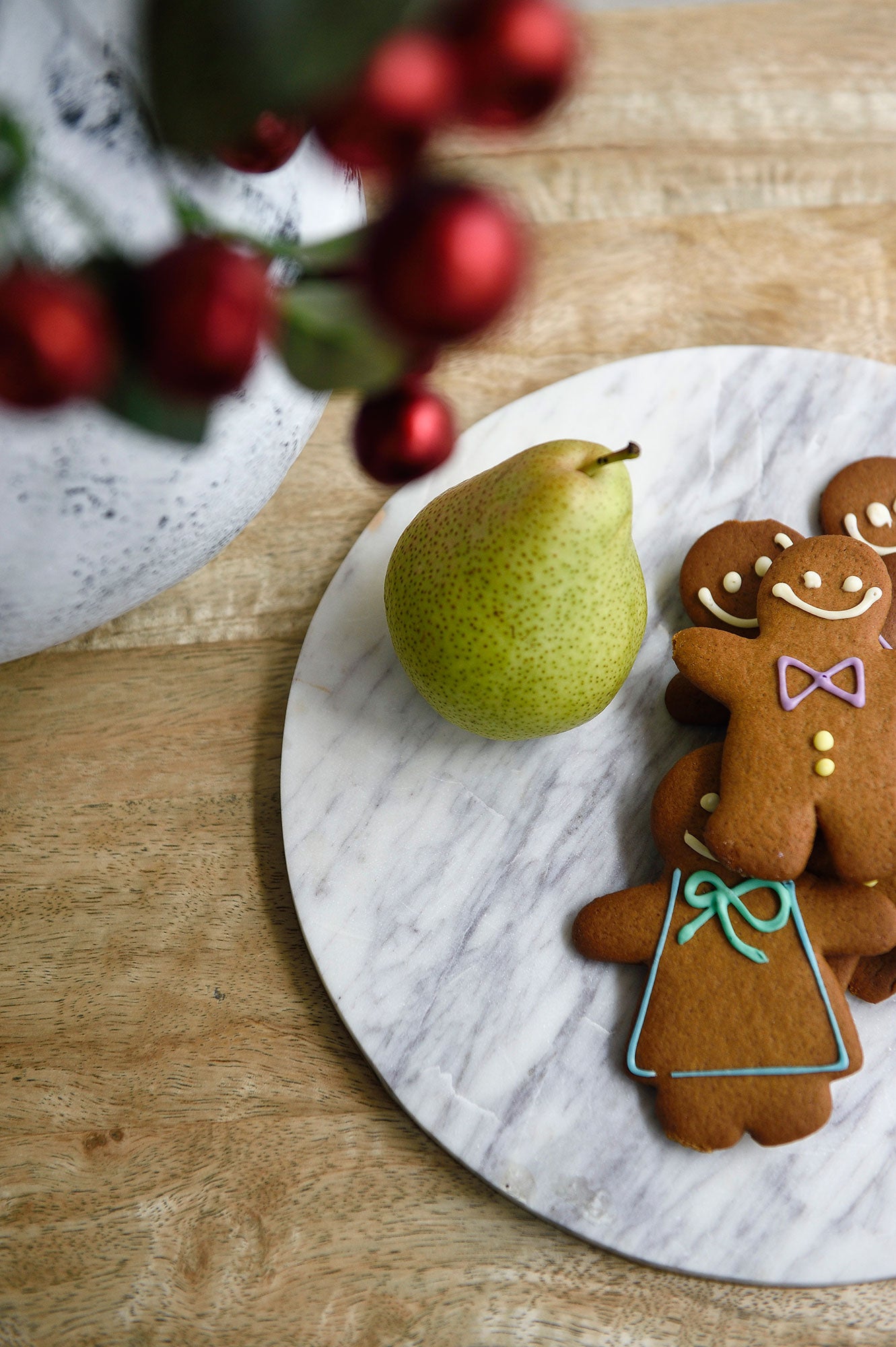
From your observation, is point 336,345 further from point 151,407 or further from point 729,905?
point 729,905

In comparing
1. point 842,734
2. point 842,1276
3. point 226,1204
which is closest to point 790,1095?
point 842,1276

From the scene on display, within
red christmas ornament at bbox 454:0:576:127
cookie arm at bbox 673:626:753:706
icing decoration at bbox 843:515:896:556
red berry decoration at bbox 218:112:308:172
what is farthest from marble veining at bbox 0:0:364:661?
icing decoration at bbox 843:515:896:556

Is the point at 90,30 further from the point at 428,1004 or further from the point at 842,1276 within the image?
the point at 842,1276

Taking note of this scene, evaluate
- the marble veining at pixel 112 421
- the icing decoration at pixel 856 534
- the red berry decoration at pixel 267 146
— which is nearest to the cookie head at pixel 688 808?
the icing decoration at pixel 856 534

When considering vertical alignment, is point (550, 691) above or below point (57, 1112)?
above

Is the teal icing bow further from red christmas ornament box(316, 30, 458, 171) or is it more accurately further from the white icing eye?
red christmas ornament box(316, 30, 458, 171)
